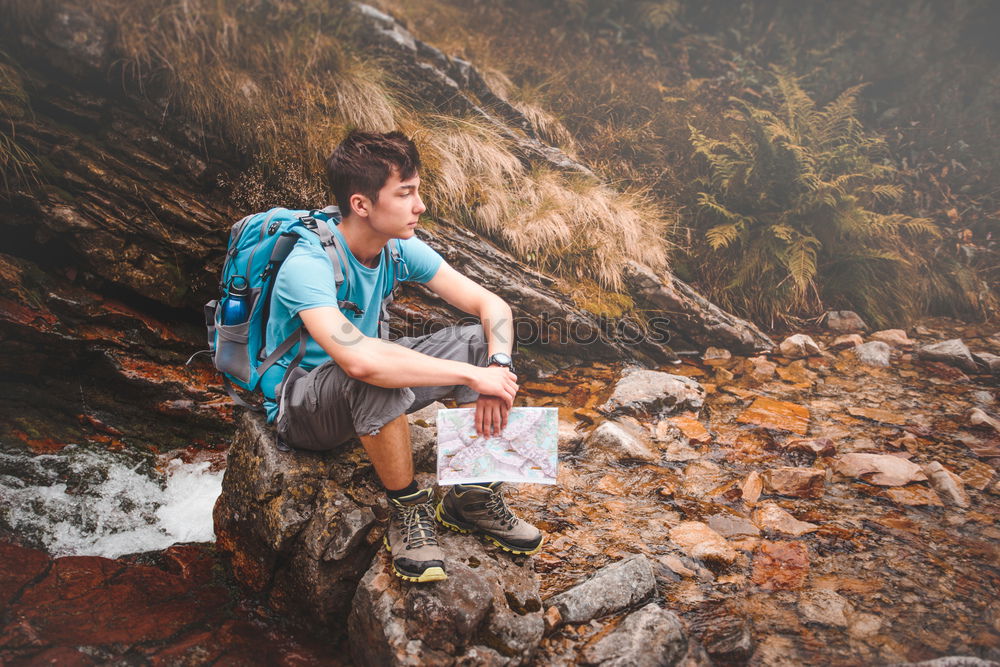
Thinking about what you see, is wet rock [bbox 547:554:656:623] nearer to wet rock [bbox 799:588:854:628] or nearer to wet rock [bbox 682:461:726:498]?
wet rock [bbox 799:588:854:628]

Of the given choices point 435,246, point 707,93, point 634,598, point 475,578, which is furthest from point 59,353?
point 707,93

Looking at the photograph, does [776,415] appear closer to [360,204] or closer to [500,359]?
[500,359]

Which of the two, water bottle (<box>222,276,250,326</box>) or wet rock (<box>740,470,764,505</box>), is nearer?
water bottle (<box>222,276,250,326</box>)

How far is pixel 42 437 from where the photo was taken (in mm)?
3568

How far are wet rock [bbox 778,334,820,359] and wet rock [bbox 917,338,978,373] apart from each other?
95 centimetres

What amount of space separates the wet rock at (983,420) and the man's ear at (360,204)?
4.72 m

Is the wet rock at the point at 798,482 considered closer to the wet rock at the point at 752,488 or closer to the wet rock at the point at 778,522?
the wet rock at the point at 752,488

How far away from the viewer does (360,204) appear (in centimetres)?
257

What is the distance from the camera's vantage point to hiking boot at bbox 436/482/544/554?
8.46 feet

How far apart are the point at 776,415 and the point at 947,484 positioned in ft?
3.91

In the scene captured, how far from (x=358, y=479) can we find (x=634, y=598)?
4.88ft

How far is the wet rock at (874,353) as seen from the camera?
5277mm

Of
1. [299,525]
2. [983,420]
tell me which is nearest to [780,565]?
[299,525]

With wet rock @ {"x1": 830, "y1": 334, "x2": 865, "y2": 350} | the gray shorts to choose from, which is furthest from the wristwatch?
wet rock @ {"x1": 830, "y1": 334, "x2": 865, "y2": 350}
